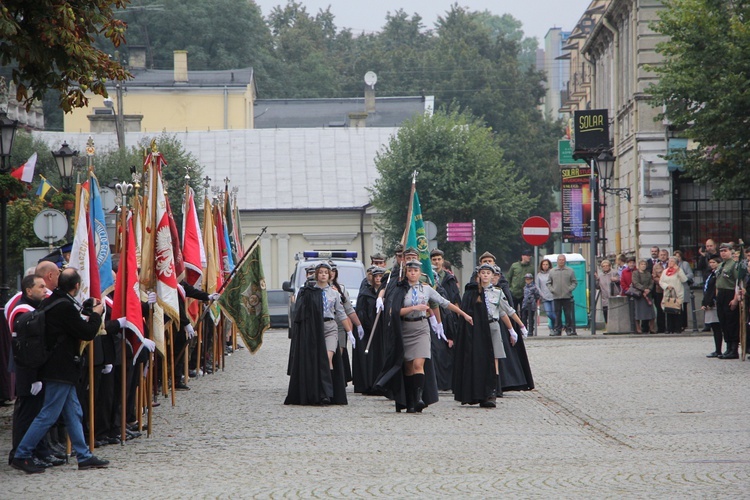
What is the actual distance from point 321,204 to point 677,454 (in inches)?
1891

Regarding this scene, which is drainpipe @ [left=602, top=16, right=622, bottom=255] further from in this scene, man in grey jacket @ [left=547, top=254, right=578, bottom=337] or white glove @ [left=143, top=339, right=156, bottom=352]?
white glove @ [left=143, top=339, right=156, bottom=352]

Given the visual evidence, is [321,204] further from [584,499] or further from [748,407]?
[584,499]

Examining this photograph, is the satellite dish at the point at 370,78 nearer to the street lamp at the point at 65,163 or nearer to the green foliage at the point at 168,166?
the green foliage at the point at 168,166

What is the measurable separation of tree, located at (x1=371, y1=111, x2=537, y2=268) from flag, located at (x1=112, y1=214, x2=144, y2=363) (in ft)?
132

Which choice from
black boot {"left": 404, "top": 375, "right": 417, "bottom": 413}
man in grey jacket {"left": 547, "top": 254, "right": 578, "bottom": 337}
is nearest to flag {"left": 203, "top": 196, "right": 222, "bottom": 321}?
black boot {"left": 404, "top": 375, "right": 417, "bottom": 413}

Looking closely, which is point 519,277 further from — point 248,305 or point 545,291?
point 248,305

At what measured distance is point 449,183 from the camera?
2133 inches

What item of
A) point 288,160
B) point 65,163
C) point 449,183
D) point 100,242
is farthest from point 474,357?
point 288,160

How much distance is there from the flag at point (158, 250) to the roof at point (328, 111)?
190ft

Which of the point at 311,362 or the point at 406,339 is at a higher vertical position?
the point at 406,339

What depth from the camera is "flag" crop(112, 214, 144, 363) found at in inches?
500

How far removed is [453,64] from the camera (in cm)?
7931

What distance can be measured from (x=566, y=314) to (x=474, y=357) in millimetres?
14675

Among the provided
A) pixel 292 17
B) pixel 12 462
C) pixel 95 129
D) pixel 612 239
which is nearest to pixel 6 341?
pixel 12 462
